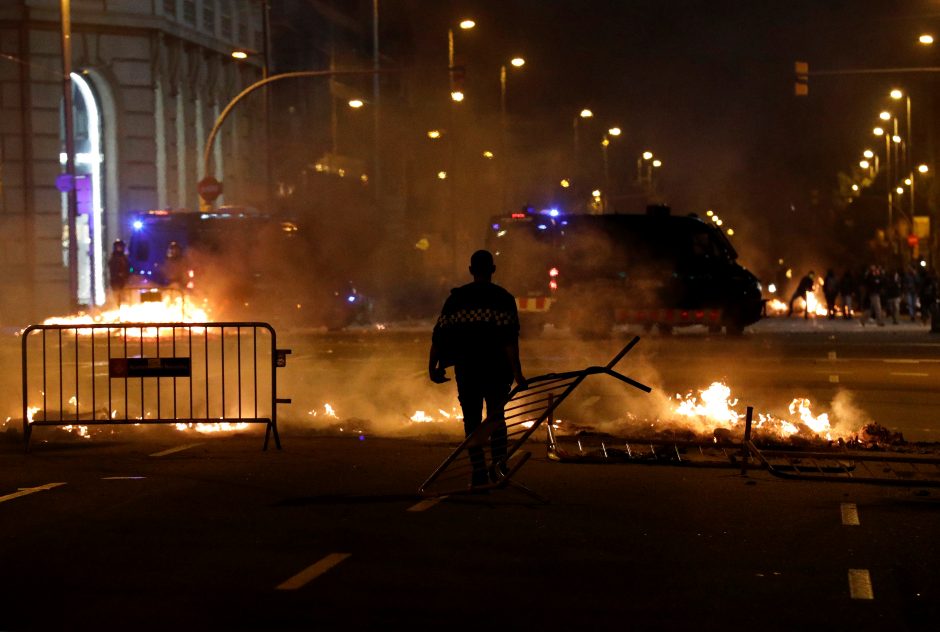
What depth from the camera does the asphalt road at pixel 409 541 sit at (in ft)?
20.5

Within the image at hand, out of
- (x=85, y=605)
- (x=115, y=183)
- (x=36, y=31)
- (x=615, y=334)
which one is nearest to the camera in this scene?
(x=85, y=605)

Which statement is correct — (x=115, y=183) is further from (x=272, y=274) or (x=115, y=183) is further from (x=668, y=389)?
(x=668, y=389)

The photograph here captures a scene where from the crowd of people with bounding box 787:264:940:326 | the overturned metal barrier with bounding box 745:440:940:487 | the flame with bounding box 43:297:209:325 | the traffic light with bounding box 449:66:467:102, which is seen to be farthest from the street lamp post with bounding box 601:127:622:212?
the overturned metal barrier with bounding box 745:440:940:487

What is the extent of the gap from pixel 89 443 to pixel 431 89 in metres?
47.5

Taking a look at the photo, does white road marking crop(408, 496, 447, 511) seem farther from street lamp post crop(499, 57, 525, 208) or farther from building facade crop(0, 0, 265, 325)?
street lamp post crop(499, 57, 525, 208)

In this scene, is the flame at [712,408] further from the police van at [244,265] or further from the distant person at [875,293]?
the distant person at [875,293]

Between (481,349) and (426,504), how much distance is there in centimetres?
110

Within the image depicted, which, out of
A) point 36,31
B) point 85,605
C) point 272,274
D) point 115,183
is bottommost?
point 85,605

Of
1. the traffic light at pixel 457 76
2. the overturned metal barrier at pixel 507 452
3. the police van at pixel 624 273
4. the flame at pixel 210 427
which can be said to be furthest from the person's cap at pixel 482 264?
the traffic light at pixel 457 76

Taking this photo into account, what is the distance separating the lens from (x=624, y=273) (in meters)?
30.2

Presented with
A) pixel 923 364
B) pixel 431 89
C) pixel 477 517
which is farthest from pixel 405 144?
pixel 477 517

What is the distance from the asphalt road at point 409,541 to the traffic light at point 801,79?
57.2 feet

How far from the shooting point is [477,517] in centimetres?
862

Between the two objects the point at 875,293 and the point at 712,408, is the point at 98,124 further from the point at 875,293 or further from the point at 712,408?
the point at 712,408
